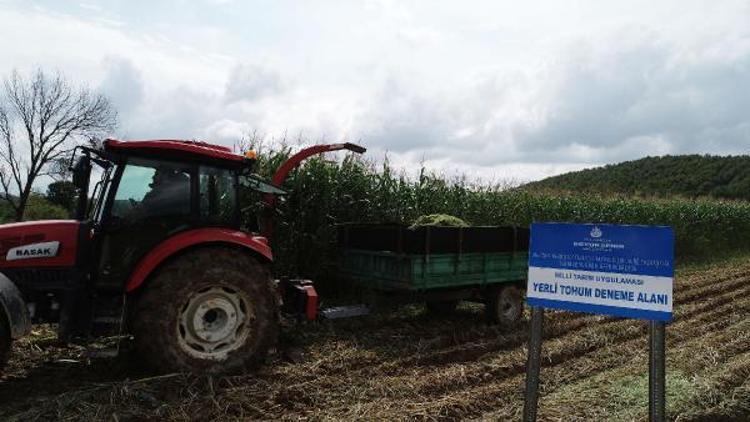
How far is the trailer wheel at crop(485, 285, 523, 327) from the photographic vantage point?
331 inches

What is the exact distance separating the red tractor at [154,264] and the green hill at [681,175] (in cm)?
4256

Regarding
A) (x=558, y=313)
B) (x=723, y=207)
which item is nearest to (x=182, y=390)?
(x=558, y=313)

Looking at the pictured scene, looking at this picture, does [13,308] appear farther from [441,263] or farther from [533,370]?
[441,263]

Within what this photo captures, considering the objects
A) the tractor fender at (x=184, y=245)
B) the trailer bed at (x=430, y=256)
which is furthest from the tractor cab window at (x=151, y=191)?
the trailer bed at (x=430, y=256)

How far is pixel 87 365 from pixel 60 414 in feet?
4.54

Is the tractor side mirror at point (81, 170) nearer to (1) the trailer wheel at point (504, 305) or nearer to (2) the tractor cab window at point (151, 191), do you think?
(2) the tractor cab window at point (151, 191)

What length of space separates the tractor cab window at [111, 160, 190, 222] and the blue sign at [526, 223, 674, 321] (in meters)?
3.19

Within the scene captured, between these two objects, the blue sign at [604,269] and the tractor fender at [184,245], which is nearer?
the blue sign at [604,269]

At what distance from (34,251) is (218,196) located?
1.59 m

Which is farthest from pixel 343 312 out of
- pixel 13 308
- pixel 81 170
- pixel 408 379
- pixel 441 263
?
pixel 13 308

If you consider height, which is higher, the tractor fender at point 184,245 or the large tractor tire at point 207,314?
the tractor fender at point 184,245

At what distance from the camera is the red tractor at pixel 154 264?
523cm

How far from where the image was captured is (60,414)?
178 inches

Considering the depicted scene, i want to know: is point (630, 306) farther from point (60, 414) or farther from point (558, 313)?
point (558, 313)
